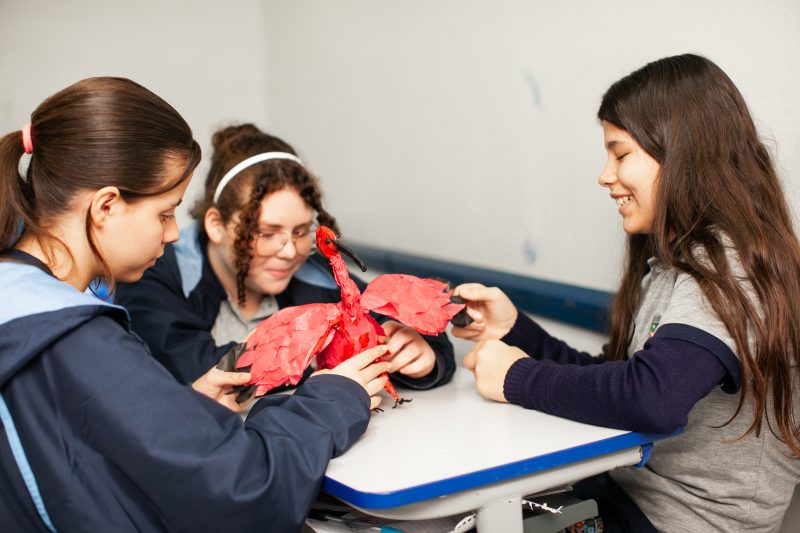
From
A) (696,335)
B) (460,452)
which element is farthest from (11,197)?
(696,335)

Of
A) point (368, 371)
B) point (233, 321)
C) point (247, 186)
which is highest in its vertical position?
point (247, 186)

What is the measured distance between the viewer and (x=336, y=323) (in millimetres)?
1061

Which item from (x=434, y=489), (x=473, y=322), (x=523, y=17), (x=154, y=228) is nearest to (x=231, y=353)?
(x=154, y=228)

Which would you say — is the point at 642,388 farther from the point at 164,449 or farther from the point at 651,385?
the point at 164,449

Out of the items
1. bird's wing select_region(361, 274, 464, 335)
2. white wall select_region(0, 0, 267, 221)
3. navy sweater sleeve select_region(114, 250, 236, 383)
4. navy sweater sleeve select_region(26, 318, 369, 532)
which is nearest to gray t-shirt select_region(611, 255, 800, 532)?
bird's wing select_region(361, 274, 464, 335)

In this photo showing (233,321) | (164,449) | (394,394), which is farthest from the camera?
(233,321)

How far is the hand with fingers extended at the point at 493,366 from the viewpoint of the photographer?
1.12 m

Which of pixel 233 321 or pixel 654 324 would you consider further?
pixel 233 321

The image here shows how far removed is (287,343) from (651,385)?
51 cm

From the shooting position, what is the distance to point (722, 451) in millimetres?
1080

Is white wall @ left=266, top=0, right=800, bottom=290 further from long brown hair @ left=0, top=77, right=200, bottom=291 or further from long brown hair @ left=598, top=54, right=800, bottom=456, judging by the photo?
long brown hair @ left=0, top=77, right=200, bottom=291

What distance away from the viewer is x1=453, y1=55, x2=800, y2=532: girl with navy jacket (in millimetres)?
950

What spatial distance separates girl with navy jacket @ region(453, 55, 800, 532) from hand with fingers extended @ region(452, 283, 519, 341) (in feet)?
0.48

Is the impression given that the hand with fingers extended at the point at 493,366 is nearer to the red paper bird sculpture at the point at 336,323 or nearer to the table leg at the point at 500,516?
the red paper bird sculpture at the point at 336,323
